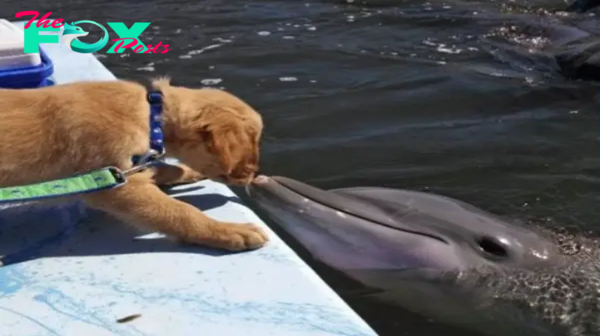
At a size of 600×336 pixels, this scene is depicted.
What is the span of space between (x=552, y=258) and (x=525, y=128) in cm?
300

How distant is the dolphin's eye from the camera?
4559 mm

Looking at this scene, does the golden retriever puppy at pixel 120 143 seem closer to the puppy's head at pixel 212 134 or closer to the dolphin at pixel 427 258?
the puppy's head at pixel 212 134

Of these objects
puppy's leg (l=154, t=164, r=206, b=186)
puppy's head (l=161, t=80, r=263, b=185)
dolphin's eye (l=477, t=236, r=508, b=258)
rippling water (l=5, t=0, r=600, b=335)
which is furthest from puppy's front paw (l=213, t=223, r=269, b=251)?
dolphin's eye (l=477, t=236, r=508, b=258)

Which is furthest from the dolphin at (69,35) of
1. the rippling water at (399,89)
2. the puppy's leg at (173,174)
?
the puppy's leg at (173,174)

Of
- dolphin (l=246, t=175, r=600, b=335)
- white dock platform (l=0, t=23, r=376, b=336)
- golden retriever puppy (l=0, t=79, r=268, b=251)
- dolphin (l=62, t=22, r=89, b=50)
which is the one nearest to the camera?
white dock platform (l=0, t=23, r=376, b=336)

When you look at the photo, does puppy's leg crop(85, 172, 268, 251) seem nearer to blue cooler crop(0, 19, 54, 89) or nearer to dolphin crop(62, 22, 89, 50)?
blue cooler crop(0, 19, 54, 89)

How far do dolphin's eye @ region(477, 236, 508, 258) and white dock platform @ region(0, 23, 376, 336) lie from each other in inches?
56.8

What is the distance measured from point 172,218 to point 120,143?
0.31 m

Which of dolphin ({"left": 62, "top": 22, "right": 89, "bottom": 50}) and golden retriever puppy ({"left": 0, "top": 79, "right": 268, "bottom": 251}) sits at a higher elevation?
golden retriever puppy ({"left": 0, "top": 79, "right": 268, "bottom": 251})

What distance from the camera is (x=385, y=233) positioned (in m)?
4.48

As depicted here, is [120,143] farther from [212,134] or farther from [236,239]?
[236,239]

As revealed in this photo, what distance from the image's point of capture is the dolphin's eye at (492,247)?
4559 mm

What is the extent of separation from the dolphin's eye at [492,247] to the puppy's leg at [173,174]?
4.90 ft

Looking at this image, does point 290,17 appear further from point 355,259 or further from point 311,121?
point 355,259
